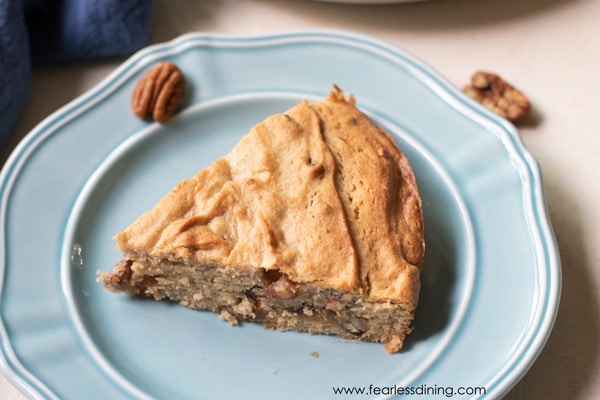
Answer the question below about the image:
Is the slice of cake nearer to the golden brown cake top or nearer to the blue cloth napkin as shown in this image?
the golden brown cake top

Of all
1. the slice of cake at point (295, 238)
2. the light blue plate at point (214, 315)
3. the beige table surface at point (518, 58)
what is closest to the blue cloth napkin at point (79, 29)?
the beige table surface at point (518, 58)

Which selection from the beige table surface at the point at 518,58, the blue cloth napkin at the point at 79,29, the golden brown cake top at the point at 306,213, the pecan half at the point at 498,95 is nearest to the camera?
the golden brown cake top at the point at 306,213

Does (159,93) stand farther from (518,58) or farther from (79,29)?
(518,58)

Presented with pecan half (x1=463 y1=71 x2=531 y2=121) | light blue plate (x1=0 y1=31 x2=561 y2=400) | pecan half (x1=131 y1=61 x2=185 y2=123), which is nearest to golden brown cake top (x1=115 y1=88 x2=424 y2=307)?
light blue plate (x1=0 y1=31 x2=561 y2=400)

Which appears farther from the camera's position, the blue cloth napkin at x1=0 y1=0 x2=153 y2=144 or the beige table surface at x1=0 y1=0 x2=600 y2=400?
the blue cloth napkin at x1=0 y1=0 x2=153 y2=144

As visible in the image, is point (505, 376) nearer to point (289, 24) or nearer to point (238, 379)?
point (238, 379)

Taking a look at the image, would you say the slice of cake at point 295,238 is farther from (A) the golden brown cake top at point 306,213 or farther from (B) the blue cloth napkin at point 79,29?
(B) the blue cloth napkin at point 79,29
